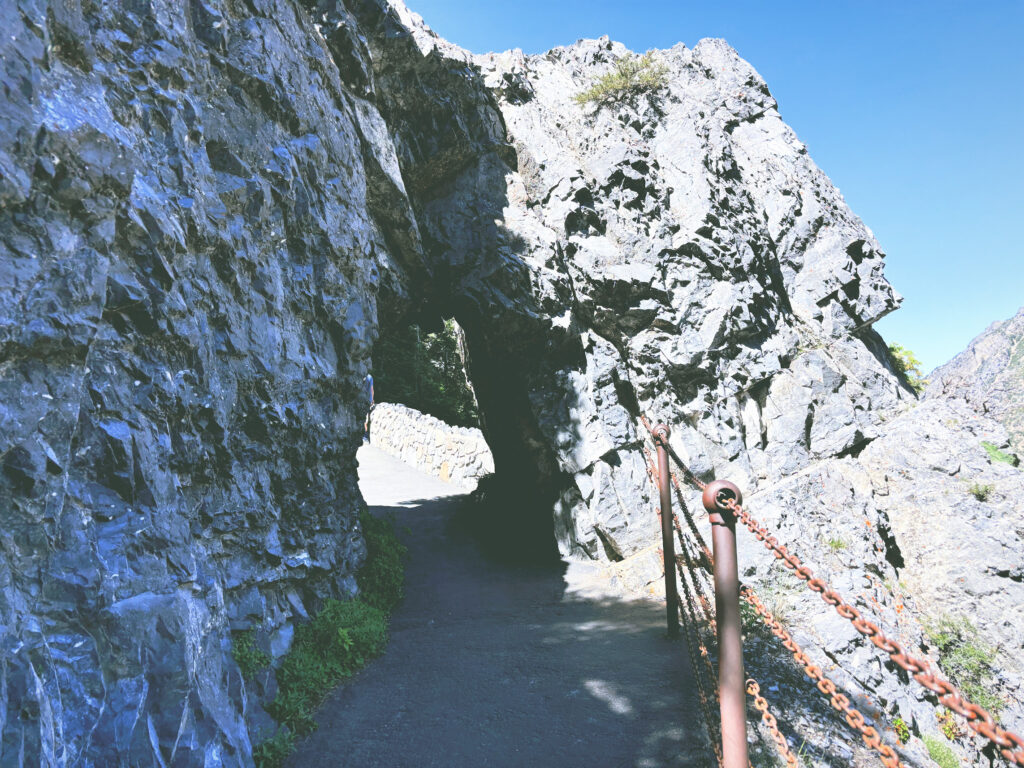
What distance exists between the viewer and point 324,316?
6.79 metres

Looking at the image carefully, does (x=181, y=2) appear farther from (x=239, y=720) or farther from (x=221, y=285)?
(x=239, y=720)

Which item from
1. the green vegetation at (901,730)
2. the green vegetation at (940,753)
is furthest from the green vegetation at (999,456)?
the green vegetation at (901,730)

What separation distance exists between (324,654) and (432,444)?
11745 mm

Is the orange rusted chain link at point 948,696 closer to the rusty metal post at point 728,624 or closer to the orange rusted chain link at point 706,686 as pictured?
the rusty metal post at point 728,624

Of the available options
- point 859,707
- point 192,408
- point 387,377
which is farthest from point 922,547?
point 387,377

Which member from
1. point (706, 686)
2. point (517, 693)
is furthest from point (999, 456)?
point (517, 693)

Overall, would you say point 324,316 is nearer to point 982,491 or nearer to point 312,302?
point 312,302

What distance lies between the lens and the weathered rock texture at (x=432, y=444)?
1555 centimetres

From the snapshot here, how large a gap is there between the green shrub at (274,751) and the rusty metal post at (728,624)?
369cm

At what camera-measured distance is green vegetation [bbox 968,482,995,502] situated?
8.28m

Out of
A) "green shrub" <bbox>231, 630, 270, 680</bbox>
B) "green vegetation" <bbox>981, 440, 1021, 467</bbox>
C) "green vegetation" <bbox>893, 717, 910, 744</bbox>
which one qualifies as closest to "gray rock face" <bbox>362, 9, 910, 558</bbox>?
"green vegetation" <bbox>981, 440, 1021, 467</bbox>

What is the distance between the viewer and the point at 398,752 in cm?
416

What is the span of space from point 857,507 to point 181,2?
10864 millimetres

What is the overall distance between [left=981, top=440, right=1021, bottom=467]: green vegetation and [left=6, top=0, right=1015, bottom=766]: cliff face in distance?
5.40 ft
